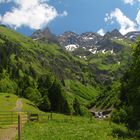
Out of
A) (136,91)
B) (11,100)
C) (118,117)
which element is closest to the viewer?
(136,91)

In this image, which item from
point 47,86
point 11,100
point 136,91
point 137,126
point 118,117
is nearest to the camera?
point 136,91

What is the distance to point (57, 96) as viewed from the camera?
6604 inches

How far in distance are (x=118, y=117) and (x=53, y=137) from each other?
61.2 metres

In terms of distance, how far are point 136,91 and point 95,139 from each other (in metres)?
13.9

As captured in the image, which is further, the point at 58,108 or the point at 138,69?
the point at 58,108

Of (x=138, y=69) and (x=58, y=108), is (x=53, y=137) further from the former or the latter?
(x=58, y=108)

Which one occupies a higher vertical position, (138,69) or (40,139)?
(138,69)

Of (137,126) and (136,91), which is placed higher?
(136,91)

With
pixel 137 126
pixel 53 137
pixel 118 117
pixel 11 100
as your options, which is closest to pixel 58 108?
pixel 11 100

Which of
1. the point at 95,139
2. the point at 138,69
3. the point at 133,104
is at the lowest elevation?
the point at 95,139

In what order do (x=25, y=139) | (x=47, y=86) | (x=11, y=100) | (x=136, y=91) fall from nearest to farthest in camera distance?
(x=25, y=139) → (x=136, y=91) → (x=11, y=100) → (x=47, y=86)

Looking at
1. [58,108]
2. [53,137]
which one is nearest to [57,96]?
[58,108]

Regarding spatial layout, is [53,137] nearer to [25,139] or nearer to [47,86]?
[25,139]

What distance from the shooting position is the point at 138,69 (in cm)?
5341
